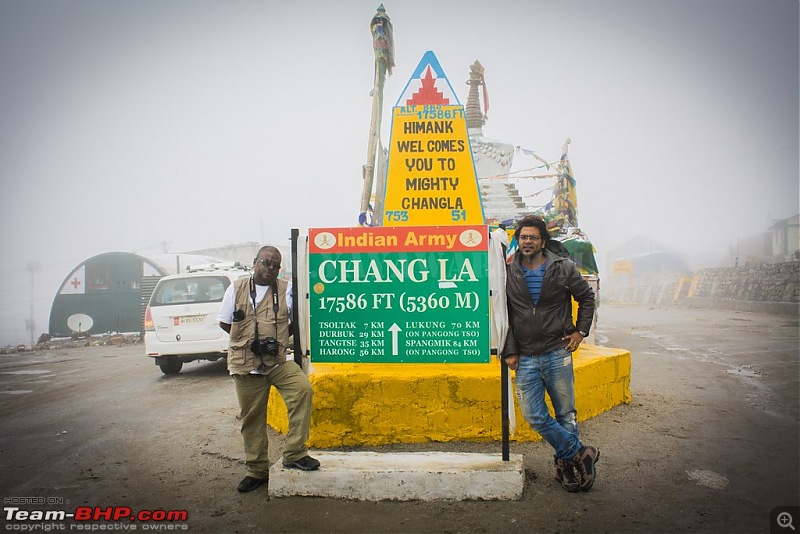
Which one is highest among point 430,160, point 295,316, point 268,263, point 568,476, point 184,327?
point 430,160

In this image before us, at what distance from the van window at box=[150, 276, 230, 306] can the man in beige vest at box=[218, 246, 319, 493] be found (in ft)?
16.9

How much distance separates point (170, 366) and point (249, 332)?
638 cm

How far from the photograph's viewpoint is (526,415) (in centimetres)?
331

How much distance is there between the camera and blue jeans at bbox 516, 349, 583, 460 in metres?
3.24

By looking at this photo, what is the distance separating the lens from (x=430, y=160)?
5945mm

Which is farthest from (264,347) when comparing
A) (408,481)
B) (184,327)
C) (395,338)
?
(184,327)

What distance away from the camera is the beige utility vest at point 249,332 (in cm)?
336

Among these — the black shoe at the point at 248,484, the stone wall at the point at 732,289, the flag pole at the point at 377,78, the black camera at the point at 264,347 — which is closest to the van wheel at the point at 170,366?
the flag pole at the point at 377,78

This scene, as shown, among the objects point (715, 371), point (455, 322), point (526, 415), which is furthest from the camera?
point (715, 371)

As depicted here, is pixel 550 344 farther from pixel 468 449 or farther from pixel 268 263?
pixel 268 263

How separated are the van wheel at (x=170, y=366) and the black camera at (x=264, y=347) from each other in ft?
19.9

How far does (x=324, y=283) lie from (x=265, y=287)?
0.43m

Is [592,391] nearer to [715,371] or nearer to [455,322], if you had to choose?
[455,322]

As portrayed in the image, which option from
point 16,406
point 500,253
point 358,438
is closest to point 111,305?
point 16,406
